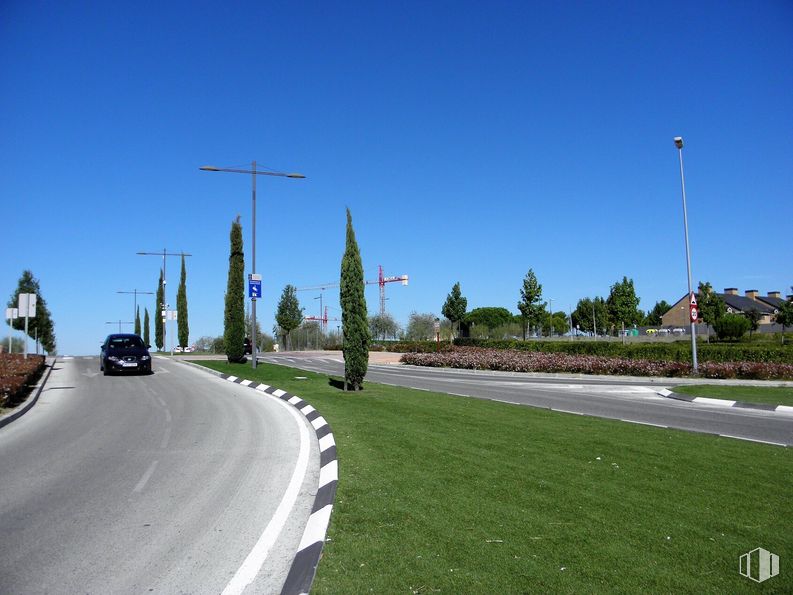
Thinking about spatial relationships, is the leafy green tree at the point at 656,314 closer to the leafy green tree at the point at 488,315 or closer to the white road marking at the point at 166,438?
the leafy green tree at the point at 488,315

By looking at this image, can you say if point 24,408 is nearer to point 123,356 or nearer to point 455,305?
point 123,356

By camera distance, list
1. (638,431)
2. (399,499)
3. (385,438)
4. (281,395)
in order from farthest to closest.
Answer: (281,395) → (638,431) → (385,438) → (399,499)

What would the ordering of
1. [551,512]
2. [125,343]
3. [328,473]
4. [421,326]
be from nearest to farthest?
[551,512], [328,473], [125,343], [421,326]

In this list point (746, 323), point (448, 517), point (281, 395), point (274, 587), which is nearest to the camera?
point (274, 587)

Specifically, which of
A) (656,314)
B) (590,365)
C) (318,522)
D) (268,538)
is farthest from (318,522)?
(656,314)

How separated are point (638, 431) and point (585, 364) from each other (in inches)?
828

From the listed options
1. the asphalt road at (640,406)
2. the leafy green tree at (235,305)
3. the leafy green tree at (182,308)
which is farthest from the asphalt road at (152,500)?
the leafy green tree at (182,308)

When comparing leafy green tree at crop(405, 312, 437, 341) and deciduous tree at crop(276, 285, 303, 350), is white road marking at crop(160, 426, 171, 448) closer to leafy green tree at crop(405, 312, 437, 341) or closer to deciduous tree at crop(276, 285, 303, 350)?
deciduous tree at crop(276, 285, 303, 350)

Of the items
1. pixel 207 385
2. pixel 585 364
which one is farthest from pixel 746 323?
pixel 207 385

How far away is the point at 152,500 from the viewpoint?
6363 mm

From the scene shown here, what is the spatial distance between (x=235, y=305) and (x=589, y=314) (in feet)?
326

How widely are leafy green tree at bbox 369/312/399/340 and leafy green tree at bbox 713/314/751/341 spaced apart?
49238 millimetres

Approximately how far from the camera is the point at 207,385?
69.4 ft

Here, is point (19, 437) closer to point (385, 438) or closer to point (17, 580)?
point (385, 438)
